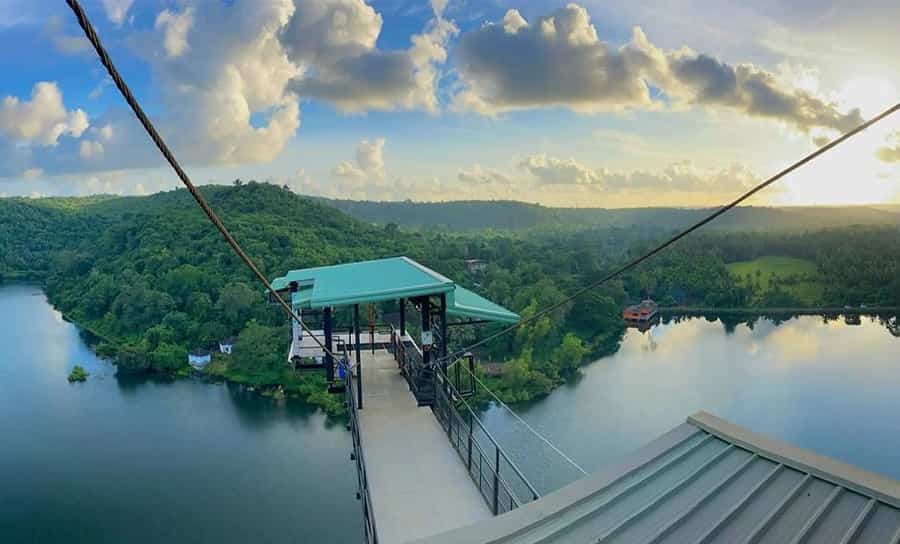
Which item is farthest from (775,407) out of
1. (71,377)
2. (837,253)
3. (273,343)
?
(837,253)

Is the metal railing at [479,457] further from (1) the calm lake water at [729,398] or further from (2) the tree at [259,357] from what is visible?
(2) the tree at [259,357]

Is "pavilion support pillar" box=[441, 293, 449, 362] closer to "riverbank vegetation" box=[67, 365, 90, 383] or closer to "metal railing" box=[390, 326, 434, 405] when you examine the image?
"metal railing" box=[390, 326, 434, 405]

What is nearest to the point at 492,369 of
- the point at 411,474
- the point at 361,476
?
the point at 361,476

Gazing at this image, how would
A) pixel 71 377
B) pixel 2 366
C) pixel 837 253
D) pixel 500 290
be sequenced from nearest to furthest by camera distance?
pixel 71 377 < pixel 2 366 < pixel 500 290 < pixel 837 253

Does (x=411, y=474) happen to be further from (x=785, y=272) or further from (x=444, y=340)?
(x=785, y=272)

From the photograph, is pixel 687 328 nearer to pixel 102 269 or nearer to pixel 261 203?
pixel 261 203
